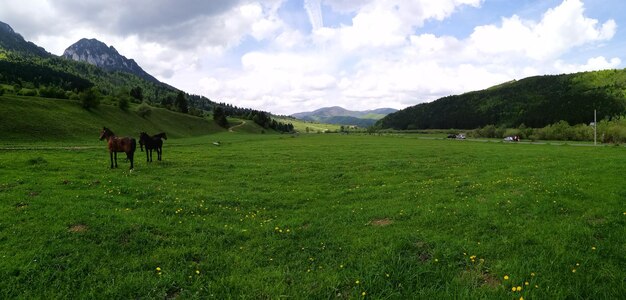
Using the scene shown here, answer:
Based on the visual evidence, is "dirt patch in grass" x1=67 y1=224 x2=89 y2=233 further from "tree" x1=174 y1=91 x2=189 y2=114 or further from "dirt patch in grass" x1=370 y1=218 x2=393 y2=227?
"tree" x1=174 y1=91 x2=189 y2=114

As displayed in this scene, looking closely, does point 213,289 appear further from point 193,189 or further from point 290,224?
point 193,189

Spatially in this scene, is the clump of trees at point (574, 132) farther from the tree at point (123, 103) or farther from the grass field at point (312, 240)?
the tree at point (123, 103)

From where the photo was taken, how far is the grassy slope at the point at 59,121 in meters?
56.0

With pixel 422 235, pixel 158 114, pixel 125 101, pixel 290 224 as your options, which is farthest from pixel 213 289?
pixel 158 114

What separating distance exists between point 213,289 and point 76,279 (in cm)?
338

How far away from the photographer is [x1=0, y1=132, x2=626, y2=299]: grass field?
765cm

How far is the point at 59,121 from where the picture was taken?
66688 mm

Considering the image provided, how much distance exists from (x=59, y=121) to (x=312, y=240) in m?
76.2

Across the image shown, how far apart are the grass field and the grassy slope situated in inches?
1873

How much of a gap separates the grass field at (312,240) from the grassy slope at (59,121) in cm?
4758

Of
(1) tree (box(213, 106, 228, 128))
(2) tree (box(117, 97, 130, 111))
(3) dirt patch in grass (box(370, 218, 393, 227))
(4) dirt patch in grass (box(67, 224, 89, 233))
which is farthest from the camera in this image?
(1) tree (box(213, 106, 228, 128))

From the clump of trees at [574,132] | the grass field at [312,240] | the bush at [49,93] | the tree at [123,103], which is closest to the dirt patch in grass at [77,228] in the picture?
the grass field at [312,240]

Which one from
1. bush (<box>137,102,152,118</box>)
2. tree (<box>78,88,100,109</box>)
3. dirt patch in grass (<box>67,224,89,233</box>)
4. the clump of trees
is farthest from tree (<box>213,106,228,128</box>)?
dirt patch in grass (<box>67,224,89,233</box>)

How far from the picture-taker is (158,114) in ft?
407
